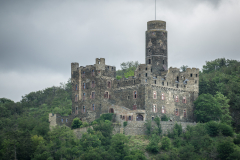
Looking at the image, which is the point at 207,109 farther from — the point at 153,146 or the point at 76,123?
the point at 76,123

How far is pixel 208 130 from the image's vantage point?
76.4 m

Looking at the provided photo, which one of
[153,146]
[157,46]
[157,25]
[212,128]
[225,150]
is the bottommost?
[225,150]

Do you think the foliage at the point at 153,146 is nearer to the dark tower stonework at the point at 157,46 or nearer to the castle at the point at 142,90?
the castle at the point at 142,90

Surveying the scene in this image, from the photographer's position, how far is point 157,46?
84875 mm

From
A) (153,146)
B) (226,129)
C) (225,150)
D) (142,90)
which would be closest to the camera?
(225,150)

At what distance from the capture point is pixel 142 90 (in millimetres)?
76812

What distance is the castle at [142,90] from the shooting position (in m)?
76.9

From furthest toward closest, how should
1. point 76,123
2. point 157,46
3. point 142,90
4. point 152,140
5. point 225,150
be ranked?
point 157,46
point 76,123
point 142,90
point 152,140
point 225,150

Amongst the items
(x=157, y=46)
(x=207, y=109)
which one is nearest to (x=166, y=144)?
(x=207, y=109)

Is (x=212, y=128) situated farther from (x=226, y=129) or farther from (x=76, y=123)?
(x=76, y=123)

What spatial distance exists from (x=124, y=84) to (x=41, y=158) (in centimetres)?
1870

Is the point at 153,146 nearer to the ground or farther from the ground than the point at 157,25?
nearer to the ground

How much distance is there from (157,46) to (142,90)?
11.3 m

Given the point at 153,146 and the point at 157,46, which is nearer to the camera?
the point at 153,146
